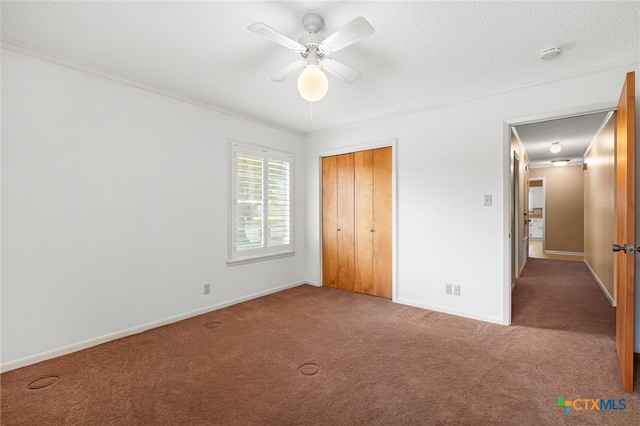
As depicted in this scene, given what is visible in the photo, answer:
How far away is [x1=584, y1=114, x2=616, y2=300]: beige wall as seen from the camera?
13.2 ft

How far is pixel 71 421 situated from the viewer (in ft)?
5.91

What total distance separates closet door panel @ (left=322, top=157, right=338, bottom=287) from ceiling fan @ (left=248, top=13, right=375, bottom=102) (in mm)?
2558

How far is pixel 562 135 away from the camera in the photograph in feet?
17.5

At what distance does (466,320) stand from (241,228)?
116 inches

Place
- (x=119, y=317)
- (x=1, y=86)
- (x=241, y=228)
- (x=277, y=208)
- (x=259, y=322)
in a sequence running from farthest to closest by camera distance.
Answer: (x=277, y=208) < (x=241, y=228) < (x=259, y=322) < (x=119, y=317) < (x=1, y=86)

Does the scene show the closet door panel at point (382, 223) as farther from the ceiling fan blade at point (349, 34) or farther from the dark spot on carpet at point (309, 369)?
the ceiling fan blade at point (349, 34)

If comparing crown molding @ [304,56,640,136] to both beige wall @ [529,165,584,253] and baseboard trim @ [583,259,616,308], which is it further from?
beige wall @ [529,165,584,253]

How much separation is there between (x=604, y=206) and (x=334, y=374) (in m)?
4.82

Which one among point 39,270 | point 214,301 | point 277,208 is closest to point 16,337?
point 39,270

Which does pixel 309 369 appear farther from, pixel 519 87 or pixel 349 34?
pixel 519 87

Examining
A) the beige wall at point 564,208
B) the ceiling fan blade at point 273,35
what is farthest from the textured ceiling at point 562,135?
the ceiling fan blade at point 273,35

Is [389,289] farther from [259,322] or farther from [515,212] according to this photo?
[515,212]

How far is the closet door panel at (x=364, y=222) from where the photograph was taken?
14.7 feet

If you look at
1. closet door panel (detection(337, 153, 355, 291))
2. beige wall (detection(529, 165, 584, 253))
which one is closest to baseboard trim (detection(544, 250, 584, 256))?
beige wall (detection(529, 165, 584, 253))
